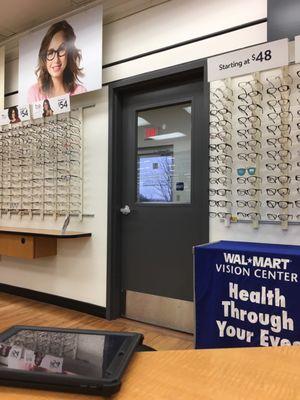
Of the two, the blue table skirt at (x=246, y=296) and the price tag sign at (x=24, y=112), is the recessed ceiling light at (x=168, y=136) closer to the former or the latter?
the blue table skirt at (x=246, y=296)

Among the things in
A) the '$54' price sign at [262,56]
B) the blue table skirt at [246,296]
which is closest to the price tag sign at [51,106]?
the '$54' price sign at [262,56]

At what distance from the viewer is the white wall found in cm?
253

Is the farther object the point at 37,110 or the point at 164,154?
the point at 37,110

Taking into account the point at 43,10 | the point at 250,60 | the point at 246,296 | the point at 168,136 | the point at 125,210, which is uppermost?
the point at 43,10

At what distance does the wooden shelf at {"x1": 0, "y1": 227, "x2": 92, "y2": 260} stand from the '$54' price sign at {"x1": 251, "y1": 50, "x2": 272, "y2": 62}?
212cm

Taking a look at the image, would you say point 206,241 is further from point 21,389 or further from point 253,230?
point 21,389

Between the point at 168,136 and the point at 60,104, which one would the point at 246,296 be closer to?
the point at 168,136

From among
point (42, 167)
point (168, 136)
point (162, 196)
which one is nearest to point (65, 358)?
point (162, 196)

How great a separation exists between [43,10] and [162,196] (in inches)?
92.2

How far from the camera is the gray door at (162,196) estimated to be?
2.77m

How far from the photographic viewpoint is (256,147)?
233 cm

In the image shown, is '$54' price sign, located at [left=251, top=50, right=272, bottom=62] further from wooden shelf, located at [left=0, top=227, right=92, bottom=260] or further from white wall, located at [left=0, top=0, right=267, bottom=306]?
wooden shelf, located at [left=0, top=227, right=92, bottom=260]

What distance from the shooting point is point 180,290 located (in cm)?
283

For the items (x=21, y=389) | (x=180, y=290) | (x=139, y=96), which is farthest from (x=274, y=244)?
(x=21, y=389)
